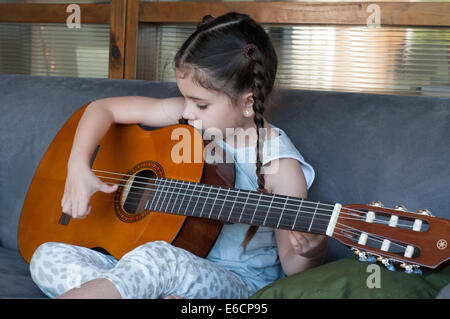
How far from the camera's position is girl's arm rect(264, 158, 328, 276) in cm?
106

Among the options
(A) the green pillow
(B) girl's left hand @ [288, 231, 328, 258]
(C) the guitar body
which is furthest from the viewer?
(C) the guitar body

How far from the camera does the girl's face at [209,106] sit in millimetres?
1208

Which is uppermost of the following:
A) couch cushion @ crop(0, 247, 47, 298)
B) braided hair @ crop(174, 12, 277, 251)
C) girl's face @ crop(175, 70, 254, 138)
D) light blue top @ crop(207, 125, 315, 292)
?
braided hair @ crop(174, 12, 277, 251)

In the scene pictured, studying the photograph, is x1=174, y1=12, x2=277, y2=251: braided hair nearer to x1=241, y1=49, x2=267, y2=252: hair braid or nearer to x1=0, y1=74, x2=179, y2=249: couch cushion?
x1=241, y1=49, x2=267, y2=252: hair braid

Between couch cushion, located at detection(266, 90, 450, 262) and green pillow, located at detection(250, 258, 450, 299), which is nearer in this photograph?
green pillow, located at detection(250, 258, 450, 299)

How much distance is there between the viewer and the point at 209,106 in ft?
3.99

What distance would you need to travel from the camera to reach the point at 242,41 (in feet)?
3.98

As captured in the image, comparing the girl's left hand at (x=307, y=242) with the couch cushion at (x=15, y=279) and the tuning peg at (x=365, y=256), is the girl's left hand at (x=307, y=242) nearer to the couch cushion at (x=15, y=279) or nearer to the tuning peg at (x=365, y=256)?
the tuning peg at (x=365, y=256)

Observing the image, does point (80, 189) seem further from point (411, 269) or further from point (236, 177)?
point (411, 269)

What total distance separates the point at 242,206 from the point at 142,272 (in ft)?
0.78

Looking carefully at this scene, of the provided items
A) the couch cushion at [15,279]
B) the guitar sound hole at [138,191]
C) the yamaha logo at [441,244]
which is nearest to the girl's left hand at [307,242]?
the yamaha logo at [441,244]

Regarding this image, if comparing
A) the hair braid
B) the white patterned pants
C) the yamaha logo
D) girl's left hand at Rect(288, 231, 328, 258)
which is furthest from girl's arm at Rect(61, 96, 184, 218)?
the yamaha logo

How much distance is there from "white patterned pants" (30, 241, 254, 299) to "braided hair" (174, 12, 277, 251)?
0.18 meters
